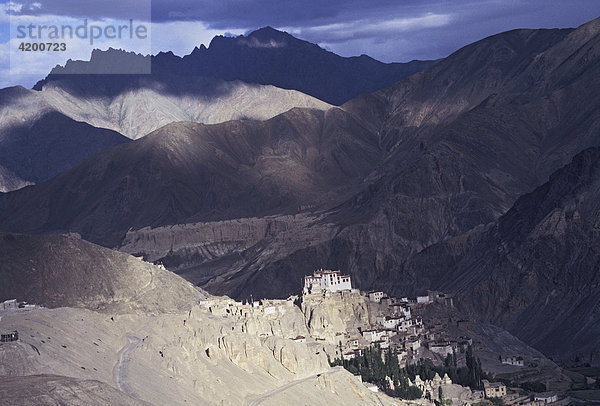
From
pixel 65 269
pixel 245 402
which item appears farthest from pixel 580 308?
pixel 245 402

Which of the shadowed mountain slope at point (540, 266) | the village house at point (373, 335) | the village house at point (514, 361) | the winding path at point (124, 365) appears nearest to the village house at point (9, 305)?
the winding path at point (124, 365)

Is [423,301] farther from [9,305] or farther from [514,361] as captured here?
[9,305]

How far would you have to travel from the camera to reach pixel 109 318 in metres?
78.4

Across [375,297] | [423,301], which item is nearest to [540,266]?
[423,301]

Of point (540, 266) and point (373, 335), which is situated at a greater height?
point (540, 266)

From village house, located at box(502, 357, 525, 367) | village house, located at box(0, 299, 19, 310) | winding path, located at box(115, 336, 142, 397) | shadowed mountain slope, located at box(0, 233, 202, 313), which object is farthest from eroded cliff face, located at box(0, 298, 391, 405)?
shadowed mountain slope, located at box(0, 233, 202, 313)

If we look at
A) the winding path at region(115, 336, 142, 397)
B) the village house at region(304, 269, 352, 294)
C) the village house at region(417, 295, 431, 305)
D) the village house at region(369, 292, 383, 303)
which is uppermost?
the village house at region(304, 269, 352, 294)

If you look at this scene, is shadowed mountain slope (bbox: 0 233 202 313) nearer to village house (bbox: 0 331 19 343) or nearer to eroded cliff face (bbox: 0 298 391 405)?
eroded cliff face (bbox: 0 298 391 405)

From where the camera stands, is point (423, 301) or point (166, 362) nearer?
point (166, 362)

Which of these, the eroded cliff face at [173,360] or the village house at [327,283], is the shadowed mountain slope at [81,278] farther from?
the eroded cliff face at [173,360]

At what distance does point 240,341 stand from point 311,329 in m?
27.7

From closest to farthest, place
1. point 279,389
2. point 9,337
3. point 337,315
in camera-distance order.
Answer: point 9,337 < point 279,389 < point 337,315

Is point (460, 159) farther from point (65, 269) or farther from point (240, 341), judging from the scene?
point (240, 341)

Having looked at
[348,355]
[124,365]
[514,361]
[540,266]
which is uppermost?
[540,266]
